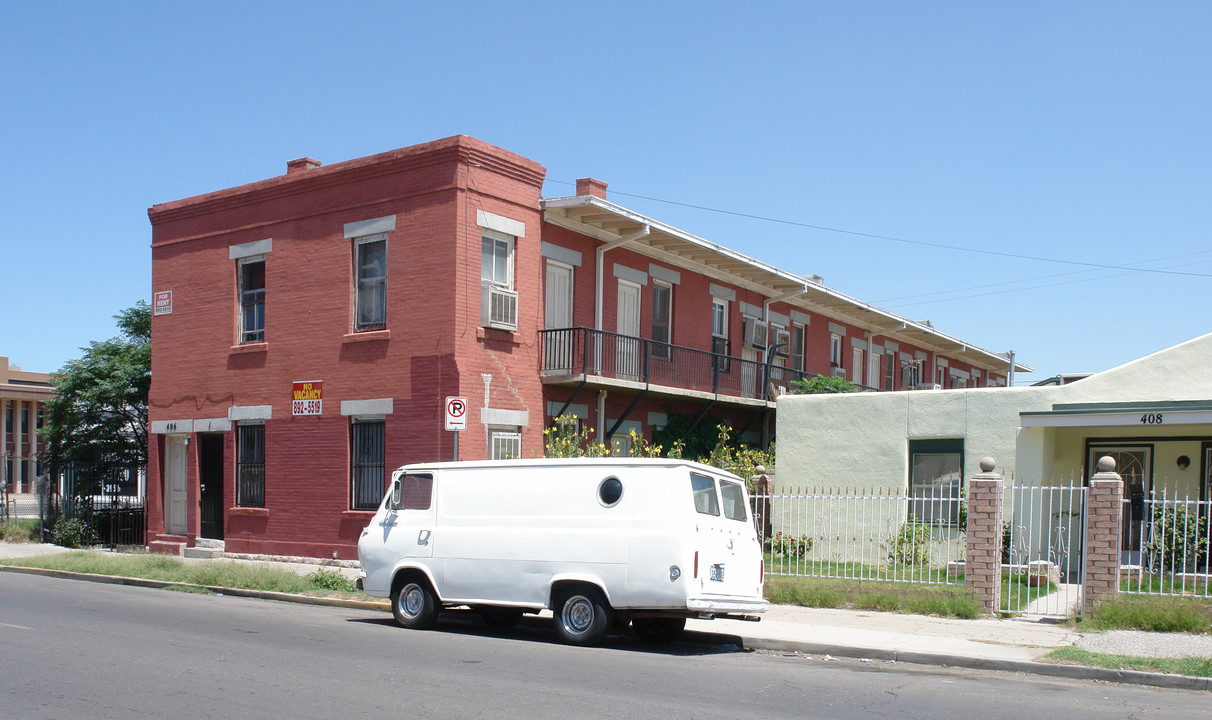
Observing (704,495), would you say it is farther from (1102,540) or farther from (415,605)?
(1102,540)

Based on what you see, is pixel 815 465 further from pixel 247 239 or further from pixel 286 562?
pixel 247 239

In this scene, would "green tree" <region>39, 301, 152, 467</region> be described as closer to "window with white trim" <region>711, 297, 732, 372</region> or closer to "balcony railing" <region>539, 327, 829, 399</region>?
"balcony railing" <region>539, 327, 829, 399</region>

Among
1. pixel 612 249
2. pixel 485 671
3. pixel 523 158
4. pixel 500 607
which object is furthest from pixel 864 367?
pixel 485 671

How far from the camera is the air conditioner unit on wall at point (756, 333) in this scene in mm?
27719

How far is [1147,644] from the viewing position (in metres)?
11.5

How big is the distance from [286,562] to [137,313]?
10812mm

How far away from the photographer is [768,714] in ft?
25.8

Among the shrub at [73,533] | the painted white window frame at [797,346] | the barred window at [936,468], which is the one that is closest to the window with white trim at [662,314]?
the painted white window frame at [797,346]

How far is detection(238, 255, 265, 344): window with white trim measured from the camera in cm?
2231

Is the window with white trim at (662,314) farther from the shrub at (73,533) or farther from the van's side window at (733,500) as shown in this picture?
the shrub at (73,533)

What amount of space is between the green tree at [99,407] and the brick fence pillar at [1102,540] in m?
21.6

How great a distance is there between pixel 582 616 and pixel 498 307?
30.1 feet

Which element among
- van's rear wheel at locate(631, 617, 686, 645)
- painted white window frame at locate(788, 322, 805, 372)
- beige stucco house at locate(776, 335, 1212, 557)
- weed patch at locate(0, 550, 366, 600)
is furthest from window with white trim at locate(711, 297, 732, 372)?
van's rear wheel at locate(631, 617, 686, 645)

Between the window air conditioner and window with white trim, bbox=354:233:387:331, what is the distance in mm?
2068
